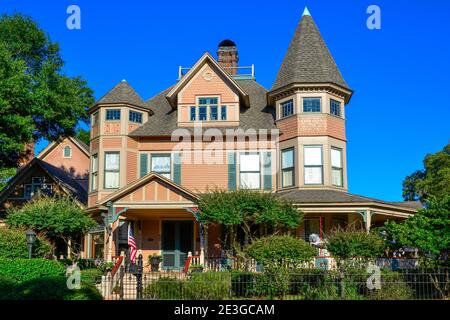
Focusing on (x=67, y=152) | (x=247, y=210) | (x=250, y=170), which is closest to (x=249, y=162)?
(x=250, y=170)

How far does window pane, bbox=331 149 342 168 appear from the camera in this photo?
24.9 meters

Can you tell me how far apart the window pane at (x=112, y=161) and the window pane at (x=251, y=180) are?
6175 millimetres

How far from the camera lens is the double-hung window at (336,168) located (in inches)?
973

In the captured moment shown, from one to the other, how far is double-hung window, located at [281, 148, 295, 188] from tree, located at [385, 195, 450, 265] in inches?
321

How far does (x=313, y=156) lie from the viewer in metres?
24.7

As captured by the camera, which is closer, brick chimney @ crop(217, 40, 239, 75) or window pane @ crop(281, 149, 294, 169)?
window pane @ crop(281, 149, 294, 169)

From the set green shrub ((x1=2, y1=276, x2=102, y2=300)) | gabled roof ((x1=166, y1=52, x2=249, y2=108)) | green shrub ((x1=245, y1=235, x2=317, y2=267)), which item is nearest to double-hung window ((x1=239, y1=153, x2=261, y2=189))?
gabled roof ((x1=166, y1=52, x2=249, y2=108))

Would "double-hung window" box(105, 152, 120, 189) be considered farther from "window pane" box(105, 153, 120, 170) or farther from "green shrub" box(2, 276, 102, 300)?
"green shrub" box(2, 276, 102, 300)

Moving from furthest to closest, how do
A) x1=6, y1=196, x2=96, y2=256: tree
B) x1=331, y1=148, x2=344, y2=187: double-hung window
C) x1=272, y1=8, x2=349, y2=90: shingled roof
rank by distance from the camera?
x1=272, y1=8, x2=349, y2=90: shingled roof, x1=331, y1=148, x2=344, y2=187: double-hung window, x1=6, y1=196, x2=96, y2=256: tree

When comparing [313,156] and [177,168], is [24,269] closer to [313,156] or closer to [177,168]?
[177,168]

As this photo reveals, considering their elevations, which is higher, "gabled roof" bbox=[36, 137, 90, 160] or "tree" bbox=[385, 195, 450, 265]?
"gabled roof" bbox=[36, 137, 90, 160]

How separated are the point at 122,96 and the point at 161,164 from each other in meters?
4.02

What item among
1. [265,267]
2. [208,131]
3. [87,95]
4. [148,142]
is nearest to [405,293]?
[265,267]

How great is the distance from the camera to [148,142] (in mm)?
26828
